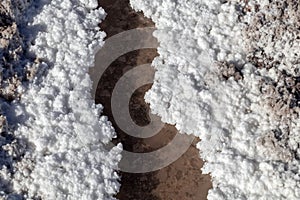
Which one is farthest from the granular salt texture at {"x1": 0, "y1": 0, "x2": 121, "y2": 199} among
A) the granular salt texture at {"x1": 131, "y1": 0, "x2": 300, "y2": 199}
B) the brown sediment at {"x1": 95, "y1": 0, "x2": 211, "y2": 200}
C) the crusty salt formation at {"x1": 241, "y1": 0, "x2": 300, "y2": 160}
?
the crusty salt formation at {"x1": 241, "y1": 0, "x2": 300, "y2": 160}

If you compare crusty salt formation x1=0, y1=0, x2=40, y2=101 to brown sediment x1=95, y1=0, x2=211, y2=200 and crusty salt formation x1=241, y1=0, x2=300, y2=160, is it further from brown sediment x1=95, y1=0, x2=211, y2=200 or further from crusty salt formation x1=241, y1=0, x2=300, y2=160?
crusty salt formation x1=241, y1=0, x2=300, y2=160

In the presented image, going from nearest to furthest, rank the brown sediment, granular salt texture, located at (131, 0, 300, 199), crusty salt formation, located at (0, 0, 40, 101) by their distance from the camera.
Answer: granular salt texture, located at (131, 0, 300, 199), the brown sediment, crusty salt formation, located at (0, 0, 40, 101)

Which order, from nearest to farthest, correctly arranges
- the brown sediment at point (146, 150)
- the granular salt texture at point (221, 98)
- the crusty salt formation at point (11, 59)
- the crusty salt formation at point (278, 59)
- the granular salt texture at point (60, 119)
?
the granular salt texture at point (60, 119) → the granular salt texture at point (221, 98) → the brown sediment at point (146, 150) → the crusty salt formation at point (278, 59) → the crusty salt formation at point (11, 59)

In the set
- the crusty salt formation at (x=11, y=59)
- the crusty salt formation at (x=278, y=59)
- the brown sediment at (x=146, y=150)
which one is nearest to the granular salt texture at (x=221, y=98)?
the crusty salt formation at (x=278, y=59)

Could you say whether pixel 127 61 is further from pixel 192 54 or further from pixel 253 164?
pixel 253 164

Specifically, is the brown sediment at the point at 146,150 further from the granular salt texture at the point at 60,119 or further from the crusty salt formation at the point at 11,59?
the crusty salt formation at the point at 11,59

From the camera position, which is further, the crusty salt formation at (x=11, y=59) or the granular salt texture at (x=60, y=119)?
the crusty salt formation at (x=11, y=59)

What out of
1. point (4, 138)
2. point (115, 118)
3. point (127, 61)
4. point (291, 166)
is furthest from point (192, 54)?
point (4, 138)
